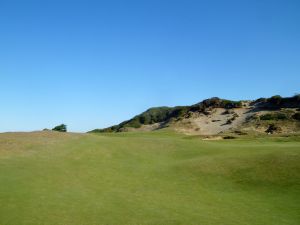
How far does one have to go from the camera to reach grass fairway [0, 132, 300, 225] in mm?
17844

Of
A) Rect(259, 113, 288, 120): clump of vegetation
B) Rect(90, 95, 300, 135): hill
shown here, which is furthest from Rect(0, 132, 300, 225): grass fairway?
Rect(259, 113, 288, 120): clump of vegetation

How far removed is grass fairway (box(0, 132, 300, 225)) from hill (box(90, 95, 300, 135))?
31943mm

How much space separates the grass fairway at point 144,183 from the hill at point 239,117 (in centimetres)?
3194

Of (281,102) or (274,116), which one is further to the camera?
(281,102)

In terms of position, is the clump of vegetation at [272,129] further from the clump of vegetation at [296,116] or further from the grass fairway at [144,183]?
the grass fairway at [144,183]

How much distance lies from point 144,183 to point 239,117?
57208 mm

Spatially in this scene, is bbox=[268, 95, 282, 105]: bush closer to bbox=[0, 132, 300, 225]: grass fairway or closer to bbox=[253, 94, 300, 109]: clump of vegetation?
bbox=[253, 94, 300, 109]: clump of vegetation

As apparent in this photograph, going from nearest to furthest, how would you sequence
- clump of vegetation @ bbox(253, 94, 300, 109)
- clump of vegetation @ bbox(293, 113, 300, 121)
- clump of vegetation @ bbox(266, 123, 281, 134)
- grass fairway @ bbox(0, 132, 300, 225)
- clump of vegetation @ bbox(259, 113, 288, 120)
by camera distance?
grass fairway @ bbox(0, 132, 300, 225)
clump of vegetation @ bbox(266, 123, 281, 134)
clump of vegetation @ bbox(293, 113, 300, 121)
clump of vegetation @ bbox(259, 113, 288, 120)
clump of vegetation @ bbox(253, 94, 300, 109)

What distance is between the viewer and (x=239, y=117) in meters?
79.3

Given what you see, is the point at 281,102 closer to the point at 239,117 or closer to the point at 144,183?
the point at 239,117

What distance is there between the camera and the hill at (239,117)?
67.8 metres

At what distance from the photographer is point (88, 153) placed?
110 feet

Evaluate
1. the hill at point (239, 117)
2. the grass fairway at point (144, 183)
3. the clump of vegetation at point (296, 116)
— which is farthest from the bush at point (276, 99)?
the grass fairway at point (144, 183)

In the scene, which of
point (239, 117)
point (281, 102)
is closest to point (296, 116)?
point (281, 102)
